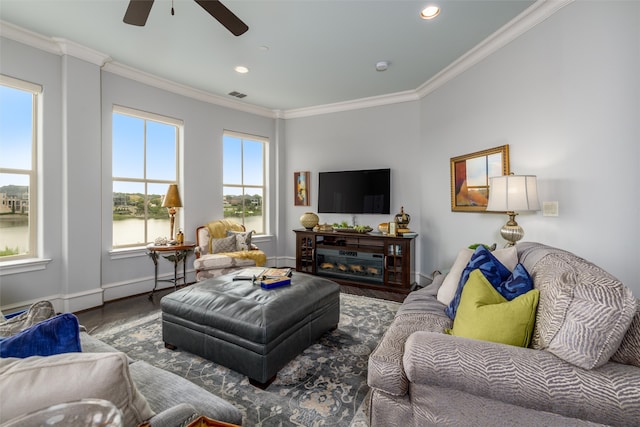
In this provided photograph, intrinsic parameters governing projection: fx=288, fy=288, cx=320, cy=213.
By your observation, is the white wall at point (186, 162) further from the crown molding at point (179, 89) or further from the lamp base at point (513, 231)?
the lamp base at point (513, 231)

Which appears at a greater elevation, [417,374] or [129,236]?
[129,236]

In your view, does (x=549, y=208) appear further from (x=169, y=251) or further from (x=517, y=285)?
(x=169, y=251)

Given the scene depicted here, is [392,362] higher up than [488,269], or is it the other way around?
[488,269]

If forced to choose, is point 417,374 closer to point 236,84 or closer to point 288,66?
point 288,66

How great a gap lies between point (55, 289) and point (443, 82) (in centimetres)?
525

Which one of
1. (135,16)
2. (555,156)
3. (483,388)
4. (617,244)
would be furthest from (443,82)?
(483,388)

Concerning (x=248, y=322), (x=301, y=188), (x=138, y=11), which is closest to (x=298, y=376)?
(x=248, y=322)

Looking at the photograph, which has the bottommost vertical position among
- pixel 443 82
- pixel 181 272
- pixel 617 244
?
pixel 181 272

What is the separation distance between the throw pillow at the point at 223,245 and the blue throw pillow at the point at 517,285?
3388mm

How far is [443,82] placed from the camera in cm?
382

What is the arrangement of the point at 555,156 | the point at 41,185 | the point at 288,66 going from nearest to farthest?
the point at 555,156
the point at 41,185
the point at 288,66

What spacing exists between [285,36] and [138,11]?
1432mm

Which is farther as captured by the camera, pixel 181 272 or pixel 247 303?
pixel 181 272

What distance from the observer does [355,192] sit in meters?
4.75
